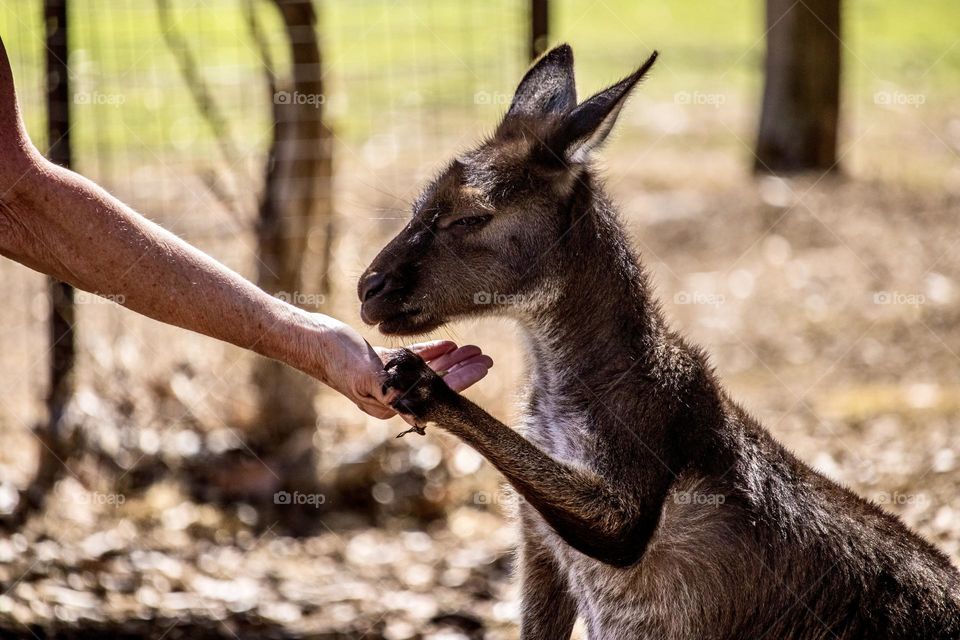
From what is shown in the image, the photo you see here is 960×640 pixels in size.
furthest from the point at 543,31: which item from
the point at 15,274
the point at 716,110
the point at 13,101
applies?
the point at 716,110

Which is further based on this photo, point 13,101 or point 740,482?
point 740,482

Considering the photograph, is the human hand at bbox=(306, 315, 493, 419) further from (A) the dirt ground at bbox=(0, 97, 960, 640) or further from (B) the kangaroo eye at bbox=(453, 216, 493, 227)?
(A) the dirt ground at bbox=(0, 97, 960, 640)

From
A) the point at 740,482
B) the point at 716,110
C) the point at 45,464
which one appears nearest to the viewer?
the point at 740,482

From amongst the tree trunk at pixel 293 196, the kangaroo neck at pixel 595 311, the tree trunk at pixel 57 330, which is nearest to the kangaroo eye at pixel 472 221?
the kangaroo neck at pixel 595 311

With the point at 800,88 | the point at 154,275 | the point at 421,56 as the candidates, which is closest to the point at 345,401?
the point at 154,275

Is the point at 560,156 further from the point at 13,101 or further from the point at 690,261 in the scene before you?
the point at 690,261

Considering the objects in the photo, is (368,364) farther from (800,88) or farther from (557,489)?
(800,88)

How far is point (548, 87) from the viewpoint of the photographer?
4781 mm

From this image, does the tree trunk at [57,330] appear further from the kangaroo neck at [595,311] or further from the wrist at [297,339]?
the kangaroo neck at [595,311]

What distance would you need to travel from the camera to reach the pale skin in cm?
386

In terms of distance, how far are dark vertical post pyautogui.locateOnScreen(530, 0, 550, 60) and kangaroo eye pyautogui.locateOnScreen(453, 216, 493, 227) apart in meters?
3.36

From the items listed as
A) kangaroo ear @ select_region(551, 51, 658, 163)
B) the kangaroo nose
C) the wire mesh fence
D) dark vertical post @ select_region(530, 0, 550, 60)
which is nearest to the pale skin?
the kangaroo nose

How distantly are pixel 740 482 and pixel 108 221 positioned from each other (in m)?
2.37

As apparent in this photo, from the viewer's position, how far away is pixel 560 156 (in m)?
4.36
